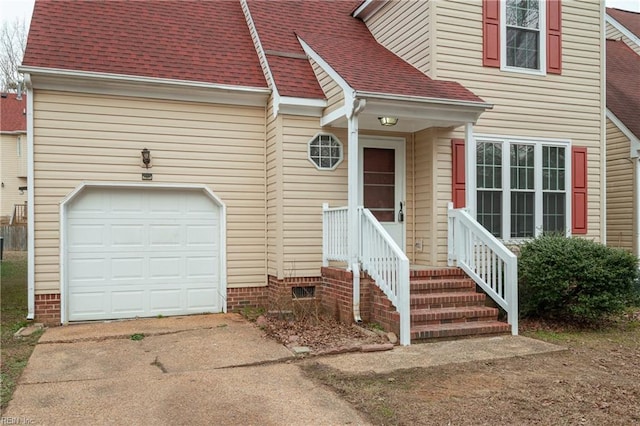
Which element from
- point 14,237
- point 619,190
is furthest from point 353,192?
point 14,237

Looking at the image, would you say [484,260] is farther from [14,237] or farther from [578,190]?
[14,237]

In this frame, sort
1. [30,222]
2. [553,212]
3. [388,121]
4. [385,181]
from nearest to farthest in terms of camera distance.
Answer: [30,222] < [388,121] < [385,181] < [553,212]

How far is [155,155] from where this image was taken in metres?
8.52

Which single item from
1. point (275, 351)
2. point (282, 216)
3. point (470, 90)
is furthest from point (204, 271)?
point (470, 90)

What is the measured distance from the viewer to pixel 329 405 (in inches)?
183

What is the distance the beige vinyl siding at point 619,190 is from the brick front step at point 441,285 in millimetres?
5870

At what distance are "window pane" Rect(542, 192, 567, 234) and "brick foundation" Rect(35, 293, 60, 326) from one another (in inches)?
316

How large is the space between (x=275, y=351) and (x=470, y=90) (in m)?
5.50

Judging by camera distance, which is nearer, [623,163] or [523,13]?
[523,13]

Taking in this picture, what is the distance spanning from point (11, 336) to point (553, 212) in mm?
8714

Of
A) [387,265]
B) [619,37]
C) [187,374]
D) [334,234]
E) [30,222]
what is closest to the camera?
[187,374]

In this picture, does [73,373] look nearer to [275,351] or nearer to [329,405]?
[275,351]

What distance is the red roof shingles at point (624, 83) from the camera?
12070 mm

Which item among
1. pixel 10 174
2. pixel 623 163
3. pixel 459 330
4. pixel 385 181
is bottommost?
pixel 459 330
